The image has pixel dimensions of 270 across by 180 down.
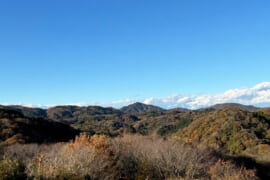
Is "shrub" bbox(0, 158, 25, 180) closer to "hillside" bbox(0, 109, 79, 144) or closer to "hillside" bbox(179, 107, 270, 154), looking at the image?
"hillside" bbox(0, 109, 79, 144)

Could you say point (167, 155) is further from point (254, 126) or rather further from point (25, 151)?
point (254, 126)

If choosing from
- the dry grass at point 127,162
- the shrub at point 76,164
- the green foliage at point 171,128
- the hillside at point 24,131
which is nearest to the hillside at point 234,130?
the hillside at point 24,131

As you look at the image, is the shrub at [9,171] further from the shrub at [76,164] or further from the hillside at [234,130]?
the hillside at [234,130]

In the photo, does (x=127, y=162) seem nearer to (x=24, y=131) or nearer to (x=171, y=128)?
(x=24, y=131)

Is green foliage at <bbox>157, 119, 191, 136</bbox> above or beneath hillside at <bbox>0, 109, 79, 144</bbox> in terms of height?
beneath

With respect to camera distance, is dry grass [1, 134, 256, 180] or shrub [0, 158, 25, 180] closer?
shrub [0, 158, 25, 180]

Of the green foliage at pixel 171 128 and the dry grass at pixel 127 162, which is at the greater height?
the dry grass at pixel 127 162

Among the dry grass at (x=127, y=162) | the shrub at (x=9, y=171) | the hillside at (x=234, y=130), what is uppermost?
the shrub at (x=9, y=171)

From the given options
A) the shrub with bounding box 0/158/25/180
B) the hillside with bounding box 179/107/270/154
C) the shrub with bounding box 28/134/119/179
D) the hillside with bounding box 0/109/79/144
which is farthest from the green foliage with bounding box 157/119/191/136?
the shrub with bounding box 0/158/25/180

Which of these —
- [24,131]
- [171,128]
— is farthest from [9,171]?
[171,128]

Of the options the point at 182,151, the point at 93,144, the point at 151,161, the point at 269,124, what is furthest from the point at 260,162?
the point at 269,124

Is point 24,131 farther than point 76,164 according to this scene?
Yes

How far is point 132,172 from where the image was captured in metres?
16.6

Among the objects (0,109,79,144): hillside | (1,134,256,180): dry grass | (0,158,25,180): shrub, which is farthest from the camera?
(0,109,79,144): hillside
